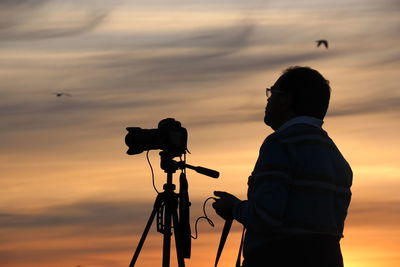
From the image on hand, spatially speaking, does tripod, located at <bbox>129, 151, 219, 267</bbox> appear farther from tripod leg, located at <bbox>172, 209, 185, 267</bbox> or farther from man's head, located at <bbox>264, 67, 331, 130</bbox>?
man's head, located at <bbox>264, 67, 331, 130</bbox>

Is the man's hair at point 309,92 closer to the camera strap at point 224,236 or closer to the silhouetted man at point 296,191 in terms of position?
the silhouetted man at point 296,191

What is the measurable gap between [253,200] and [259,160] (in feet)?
0.88

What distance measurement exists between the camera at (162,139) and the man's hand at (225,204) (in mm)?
2134

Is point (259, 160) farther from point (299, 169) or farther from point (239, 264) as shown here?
point (239, 264)

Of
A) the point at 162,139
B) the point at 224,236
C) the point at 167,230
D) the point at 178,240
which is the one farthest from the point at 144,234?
the point at 224,236

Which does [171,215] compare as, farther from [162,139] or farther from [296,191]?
[296,191]

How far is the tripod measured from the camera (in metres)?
6.89

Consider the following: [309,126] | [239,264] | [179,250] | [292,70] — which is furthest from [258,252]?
[179,250]

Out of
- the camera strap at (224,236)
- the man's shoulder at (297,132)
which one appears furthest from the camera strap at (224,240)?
the man's shoulder at (297,132)

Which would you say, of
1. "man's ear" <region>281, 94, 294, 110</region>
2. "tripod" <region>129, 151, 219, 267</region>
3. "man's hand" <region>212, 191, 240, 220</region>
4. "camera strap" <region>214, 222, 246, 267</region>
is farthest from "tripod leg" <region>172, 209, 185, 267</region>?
"man's ear" <region>281, 94, 294, 110</region>

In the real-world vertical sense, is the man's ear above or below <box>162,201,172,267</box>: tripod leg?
above

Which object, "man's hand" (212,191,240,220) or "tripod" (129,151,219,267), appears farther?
"tripod" (129,151,219,267)

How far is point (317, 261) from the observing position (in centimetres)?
474

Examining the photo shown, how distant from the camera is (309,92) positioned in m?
4.99
